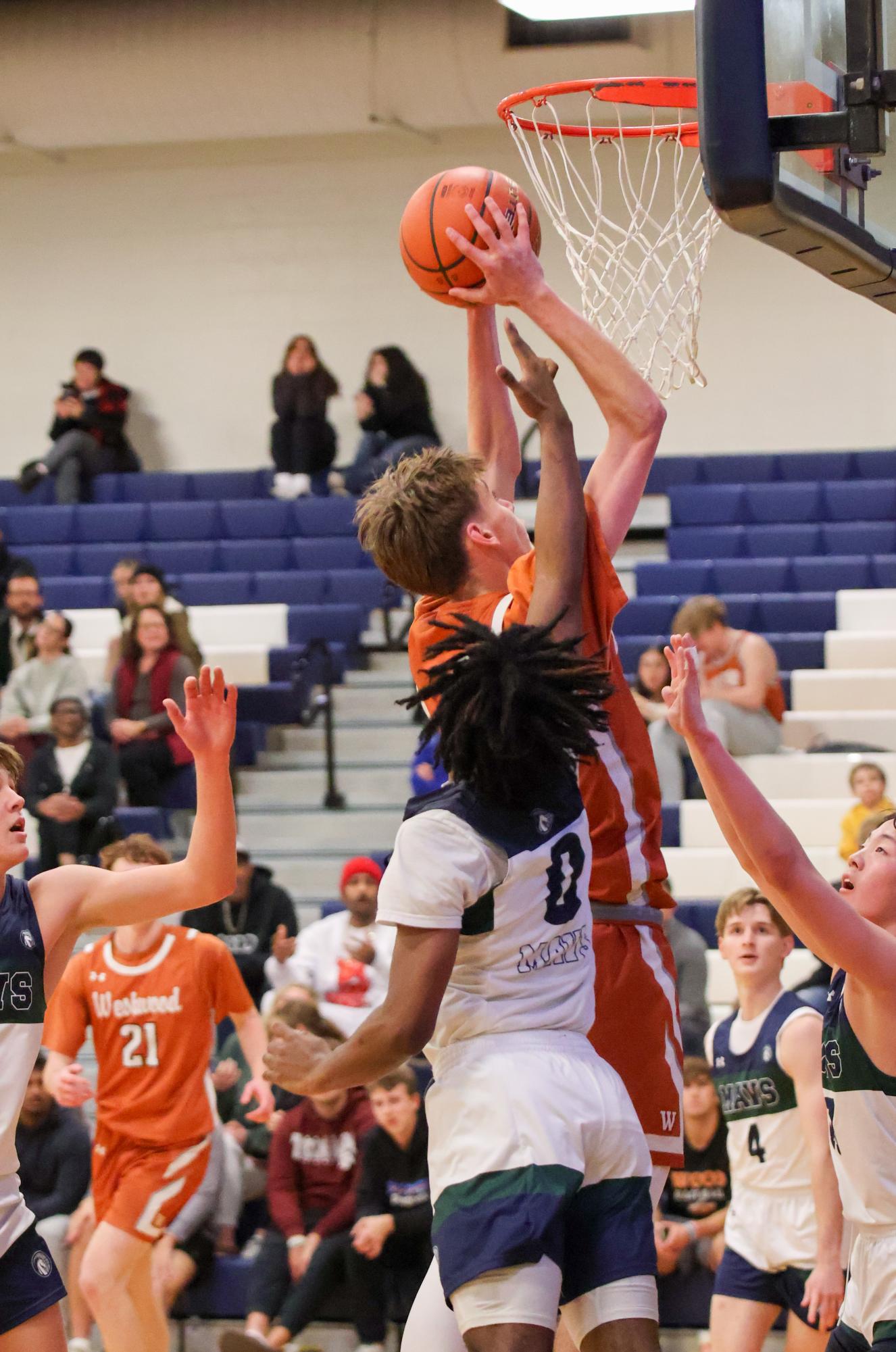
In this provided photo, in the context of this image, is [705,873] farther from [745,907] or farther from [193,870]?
[193,870]

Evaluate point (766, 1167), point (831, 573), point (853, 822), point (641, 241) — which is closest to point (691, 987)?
point (853, 822)

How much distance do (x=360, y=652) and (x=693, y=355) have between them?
6571 mm

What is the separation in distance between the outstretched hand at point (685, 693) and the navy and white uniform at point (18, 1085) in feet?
4.11

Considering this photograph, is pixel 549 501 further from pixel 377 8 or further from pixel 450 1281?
pixel 377 8

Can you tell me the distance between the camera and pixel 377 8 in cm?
1216

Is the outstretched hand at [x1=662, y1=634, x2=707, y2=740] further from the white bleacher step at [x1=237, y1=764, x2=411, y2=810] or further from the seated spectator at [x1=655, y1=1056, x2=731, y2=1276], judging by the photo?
the white bleacher step at [x1=237, y1=764, x2=411, y2=810]

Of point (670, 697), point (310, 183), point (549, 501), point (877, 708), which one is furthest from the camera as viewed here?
point (310, 183)

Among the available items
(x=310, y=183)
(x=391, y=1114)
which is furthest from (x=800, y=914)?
(x=310, y=183)

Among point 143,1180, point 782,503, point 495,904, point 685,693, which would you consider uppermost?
point 782,503

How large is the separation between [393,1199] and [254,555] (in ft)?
20.8

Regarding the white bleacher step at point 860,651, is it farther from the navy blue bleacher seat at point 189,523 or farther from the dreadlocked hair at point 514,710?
the dreadlocked hair at point 514,710

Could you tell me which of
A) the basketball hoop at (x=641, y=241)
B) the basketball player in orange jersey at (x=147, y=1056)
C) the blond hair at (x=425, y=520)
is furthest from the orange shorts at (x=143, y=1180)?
the blond hair at (x=425, y=520)

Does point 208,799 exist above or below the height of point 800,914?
above

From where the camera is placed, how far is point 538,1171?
2389 millimetres
